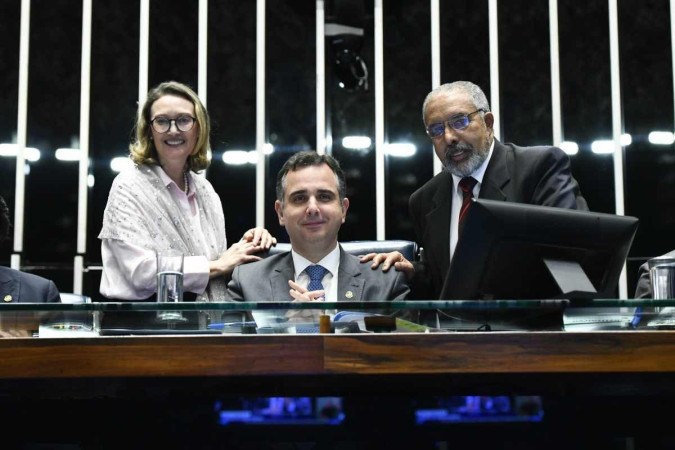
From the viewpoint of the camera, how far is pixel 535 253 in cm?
156

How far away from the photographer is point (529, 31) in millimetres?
4508

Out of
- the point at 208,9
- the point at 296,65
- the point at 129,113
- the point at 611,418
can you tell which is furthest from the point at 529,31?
the point at 611,418

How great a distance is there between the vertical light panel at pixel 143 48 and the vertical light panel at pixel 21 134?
1.67ft

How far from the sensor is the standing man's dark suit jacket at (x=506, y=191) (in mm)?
2580

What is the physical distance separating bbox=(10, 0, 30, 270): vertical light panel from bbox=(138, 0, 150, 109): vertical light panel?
1.67 feet

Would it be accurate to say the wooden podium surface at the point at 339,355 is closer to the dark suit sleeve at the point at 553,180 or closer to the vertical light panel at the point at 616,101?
the dark suit sleeve at the point at 553,180

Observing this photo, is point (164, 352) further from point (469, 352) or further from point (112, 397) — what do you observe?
point (469, 352)

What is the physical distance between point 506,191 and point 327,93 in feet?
6.32

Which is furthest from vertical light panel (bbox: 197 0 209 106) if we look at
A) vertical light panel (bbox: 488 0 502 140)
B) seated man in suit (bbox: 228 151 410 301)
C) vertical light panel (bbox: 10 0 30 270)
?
seated man in suit (bbox: 228 151 410 301)

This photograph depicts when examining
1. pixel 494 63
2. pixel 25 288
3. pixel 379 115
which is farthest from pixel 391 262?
pixel 494 63

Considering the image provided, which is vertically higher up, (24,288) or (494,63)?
(494,63)

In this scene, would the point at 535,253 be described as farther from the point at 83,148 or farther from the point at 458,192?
the point at 83,148

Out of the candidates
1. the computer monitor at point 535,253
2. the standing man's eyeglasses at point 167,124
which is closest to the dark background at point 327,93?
the standing man's eyeglasses at point 167,124

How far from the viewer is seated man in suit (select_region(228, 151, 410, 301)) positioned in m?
2.35
